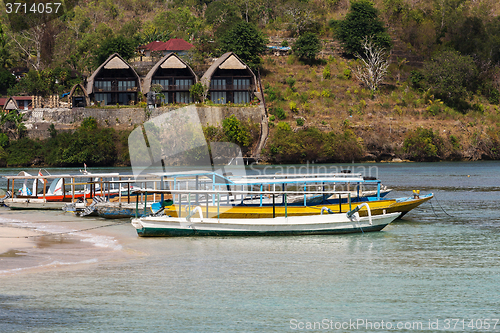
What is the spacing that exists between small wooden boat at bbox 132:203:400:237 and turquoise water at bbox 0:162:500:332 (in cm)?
42

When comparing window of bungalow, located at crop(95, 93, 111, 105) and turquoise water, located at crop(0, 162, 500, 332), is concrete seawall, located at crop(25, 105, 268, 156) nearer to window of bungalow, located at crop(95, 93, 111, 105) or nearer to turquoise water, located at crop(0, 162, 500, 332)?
window of bungalow, located at crop(95, 93, 111, 105)

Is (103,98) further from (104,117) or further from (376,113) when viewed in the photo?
(376,113)

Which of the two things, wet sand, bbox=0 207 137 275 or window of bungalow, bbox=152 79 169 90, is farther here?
window of bungalow, bbox=152 79 169 90

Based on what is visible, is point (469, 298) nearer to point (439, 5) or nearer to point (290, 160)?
point (290, 160)

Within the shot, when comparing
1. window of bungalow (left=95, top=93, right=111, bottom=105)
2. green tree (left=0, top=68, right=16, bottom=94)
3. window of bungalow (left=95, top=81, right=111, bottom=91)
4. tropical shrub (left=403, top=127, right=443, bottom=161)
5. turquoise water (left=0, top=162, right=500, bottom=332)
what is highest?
green tree (left=0, top=68, right=16, bottom=94)

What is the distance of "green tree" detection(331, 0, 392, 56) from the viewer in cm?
11138

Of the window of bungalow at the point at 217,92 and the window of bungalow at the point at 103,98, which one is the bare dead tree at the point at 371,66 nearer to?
the window of bungalow at the point at 217,92

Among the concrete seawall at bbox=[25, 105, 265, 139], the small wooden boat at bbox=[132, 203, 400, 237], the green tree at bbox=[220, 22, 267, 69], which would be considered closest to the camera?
the small wooden boat at bbox=[132, 203, 400, 237]

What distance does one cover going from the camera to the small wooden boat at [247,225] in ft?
88.6

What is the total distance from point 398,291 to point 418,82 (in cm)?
9777

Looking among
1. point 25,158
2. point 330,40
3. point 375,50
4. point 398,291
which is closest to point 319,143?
point 375,50

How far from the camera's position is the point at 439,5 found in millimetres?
131375
